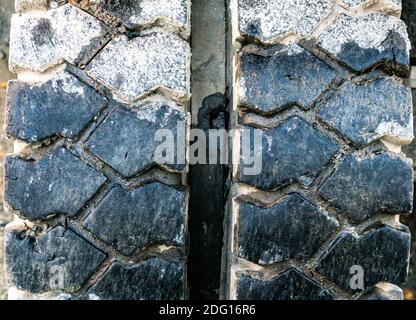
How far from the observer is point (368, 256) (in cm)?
98

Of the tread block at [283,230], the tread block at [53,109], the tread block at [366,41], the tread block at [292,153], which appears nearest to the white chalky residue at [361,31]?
the tread block at [366,41]

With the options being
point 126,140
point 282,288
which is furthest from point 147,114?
point 282,288

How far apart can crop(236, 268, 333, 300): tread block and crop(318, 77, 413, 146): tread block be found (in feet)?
0.68

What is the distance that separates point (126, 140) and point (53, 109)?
0.11 m

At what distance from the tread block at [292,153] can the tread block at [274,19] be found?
0.40 ft

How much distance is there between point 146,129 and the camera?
958mm

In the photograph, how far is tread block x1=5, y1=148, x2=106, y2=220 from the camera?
3.13 feet

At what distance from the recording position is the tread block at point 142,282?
38.1 inches

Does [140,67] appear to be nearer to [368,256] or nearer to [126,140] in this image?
[126,140]

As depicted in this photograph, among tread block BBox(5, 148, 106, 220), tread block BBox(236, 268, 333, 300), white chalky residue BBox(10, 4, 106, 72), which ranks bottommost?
tread block BBox(236, 268, 333, 300)

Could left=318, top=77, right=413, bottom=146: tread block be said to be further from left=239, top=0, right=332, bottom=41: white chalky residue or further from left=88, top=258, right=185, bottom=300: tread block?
left=88, top=258, right=185, bottom=300: tread block

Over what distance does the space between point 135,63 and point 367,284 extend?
46 cm

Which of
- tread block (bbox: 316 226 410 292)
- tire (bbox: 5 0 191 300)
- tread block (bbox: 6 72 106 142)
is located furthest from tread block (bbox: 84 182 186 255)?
tread block (bbox: 316 226 410 292)
